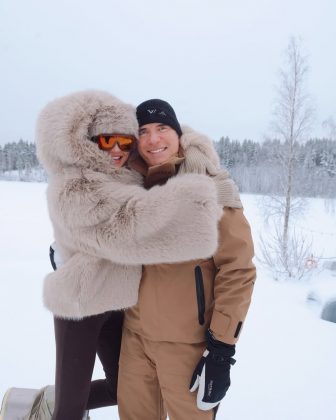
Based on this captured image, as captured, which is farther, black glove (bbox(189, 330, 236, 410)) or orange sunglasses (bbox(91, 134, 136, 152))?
orange sunglasses (bbox(91, 134, 136, 152))

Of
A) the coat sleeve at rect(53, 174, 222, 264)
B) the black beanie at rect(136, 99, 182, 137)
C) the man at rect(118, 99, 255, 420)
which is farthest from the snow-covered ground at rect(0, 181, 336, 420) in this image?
the black beanie at rect(136, 99, 182, 137)

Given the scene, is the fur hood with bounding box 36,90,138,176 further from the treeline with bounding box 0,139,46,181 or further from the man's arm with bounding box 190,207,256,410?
the treeline with bounding box 0,139,46,181

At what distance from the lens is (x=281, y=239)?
871 cm

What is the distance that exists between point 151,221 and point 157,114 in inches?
26.3

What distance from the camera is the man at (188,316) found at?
4.51ft

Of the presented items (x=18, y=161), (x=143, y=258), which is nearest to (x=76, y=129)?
(x=143, y=258)

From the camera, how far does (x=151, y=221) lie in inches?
50.7

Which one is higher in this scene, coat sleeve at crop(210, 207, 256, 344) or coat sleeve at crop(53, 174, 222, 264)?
coat sleeve at crop(53, 174, 222, 264)

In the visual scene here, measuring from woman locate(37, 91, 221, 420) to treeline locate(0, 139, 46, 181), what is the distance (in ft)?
189

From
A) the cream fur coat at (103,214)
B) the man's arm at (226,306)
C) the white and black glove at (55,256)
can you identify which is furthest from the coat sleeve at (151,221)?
the white and black glove at (55,256)

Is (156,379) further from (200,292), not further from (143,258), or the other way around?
(143,258)

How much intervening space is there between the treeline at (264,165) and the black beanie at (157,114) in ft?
3.55

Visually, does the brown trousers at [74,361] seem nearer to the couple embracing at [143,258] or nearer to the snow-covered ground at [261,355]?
the couple embracing at [143,258]

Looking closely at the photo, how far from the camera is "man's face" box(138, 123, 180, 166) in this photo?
5.25ft
